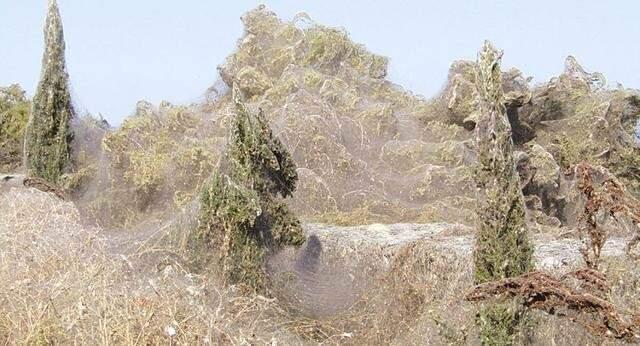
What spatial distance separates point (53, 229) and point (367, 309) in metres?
3.27

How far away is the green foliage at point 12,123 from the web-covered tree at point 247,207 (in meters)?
11.2

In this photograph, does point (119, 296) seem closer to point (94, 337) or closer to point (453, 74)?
point (94, 337)

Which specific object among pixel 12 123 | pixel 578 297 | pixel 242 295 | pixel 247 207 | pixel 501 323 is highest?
pixel 12 123

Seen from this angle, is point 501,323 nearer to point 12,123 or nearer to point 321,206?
point 321,206

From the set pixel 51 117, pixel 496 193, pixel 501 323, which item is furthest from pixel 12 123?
pixel 501 323

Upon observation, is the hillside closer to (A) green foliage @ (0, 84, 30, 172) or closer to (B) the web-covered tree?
(A) green foliage @ (0, 84, 30, 172)

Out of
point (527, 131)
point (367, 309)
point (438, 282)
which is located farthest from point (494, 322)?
point (527, 131)

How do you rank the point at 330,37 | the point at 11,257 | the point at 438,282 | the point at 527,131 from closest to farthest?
the point at 11,257, the point at 438,282, the point at 527,131, the point at 330,37

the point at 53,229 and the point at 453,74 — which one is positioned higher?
the point at 453,74

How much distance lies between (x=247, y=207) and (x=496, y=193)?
3.08 m

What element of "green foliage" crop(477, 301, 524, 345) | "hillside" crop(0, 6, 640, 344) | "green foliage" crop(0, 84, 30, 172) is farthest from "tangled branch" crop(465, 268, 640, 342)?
"green foliage" crop(0, 84, 30, 172)

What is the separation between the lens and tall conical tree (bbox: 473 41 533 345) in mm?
6906

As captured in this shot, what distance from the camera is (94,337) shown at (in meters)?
6.41

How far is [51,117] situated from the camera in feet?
48.8
